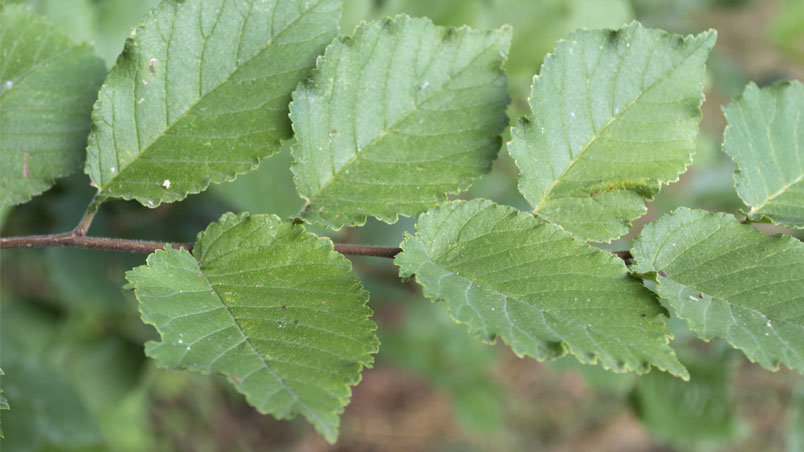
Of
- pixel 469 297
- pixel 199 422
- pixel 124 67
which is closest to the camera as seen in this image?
pixel 469 297

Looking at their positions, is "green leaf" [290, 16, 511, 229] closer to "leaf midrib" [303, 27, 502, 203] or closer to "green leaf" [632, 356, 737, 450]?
"leaf midrib" [303, 27, 502, 203]

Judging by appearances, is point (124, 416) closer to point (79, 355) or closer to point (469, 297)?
point (79, 355)

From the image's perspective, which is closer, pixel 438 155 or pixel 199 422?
pixel 438 155

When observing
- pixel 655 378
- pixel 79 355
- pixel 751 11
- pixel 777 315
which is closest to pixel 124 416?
pixel 79 355

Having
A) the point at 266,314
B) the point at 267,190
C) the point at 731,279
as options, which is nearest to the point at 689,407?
the point at 267,190

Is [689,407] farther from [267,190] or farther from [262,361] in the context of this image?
[262,361]

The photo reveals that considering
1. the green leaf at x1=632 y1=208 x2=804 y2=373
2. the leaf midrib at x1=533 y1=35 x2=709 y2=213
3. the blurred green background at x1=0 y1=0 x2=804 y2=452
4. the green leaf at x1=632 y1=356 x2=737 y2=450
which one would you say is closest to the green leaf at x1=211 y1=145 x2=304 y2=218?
the blurred green background at x1=0 y1=0 x2=804 y2=452
